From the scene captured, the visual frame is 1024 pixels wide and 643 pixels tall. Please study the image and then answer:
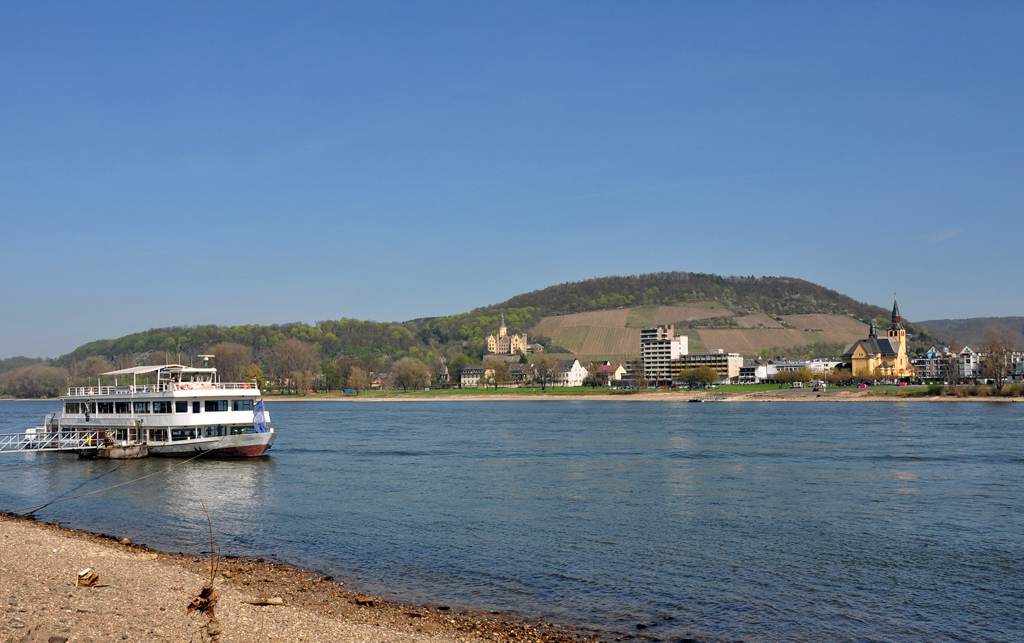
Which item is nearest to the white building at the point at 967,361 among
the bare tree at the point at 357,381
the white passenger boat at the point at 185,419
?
the bare tree at the point at 357,381

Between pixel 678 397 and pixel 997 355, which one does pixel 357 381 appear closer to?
pixel 678 397

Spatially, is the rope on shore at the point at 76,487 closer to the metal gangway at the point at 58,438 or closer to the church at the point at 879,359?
the metal gangway at the point at 58,438

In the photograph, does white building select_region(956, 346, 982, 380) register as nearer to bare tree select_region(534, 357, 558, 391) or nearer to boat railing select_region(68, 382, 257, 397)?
bare tree select_region(534, 357, 558, 391)

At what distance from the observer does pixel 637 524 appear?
2731 centimetres

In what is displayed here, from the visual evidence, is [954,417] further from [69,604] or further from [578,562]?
[69,604]

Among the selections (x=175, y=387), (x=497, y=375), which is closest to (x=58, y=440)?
(x=175, y=387)

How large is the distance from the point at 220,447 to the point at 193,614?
3352cm

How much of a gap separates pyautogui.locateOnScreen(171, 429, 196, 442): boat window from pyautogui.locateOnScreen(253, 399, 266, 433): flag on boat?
144 inches

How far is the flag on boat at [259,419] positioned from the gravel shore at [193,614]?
27649mm

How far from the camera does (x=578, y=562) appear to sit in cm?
2177

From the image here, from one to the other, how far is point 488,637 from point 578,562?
7.33 metres

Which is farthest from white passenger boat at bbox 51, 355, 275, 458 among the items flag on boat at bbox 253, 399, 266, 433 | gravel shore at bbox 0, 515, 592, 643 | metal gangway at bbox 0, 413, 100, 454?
gravel shore at bbox 0, 515, 592, 643

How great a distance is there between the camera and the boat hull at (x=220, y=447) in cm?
4622

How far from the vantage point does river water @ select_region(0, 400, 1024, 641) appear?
17.8 m
